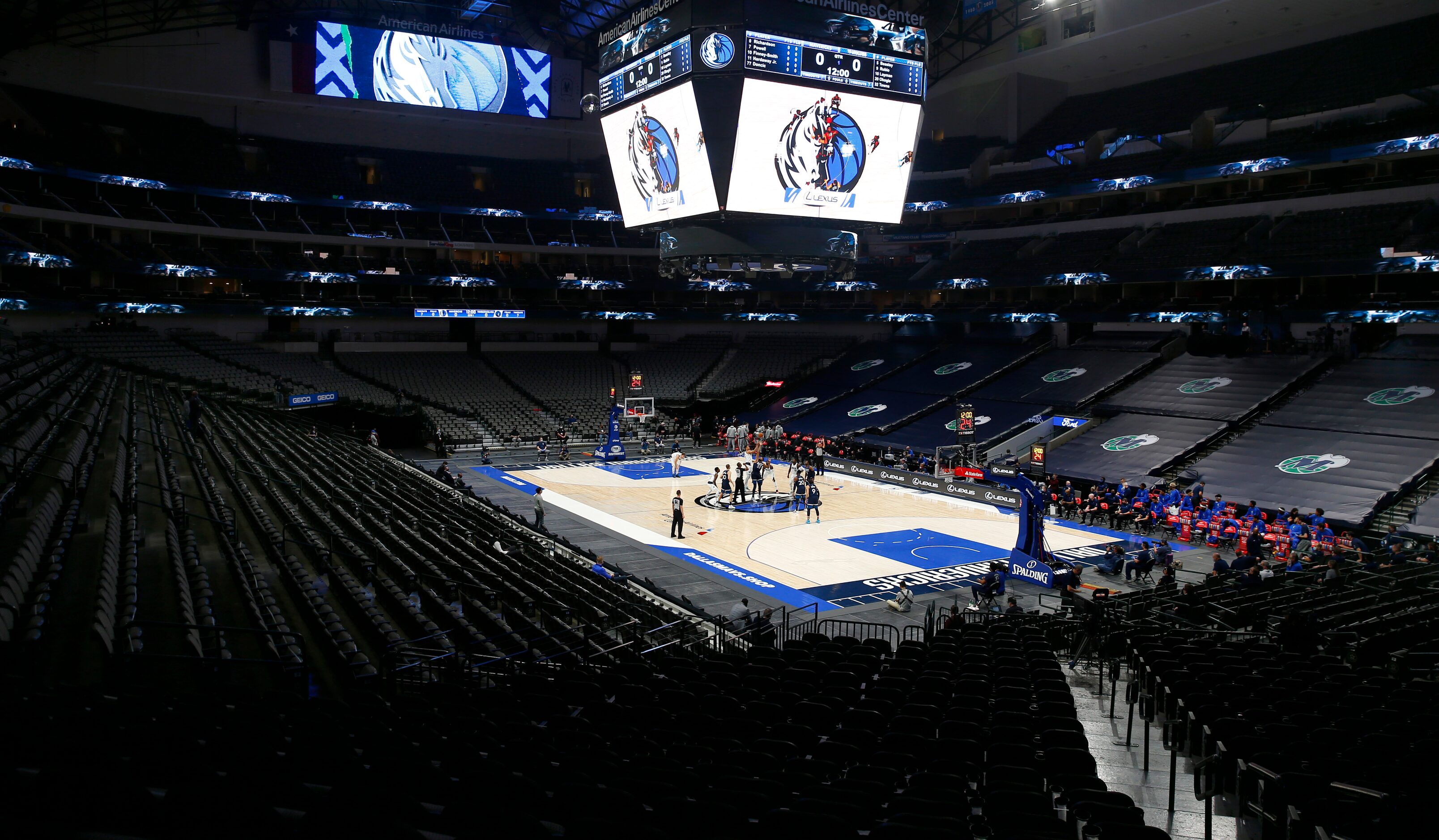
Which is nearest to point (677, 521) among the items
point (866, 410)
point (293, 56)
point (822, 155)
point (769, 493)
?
point (769, 493)

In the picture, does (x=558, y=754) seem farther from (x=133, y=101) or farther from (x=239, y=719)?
(x=133, y=101)

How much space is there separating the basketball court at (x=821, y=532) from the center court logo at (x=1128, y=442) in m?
6.38

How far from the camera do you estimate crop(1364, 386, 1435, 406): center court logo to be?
31109 millimetres

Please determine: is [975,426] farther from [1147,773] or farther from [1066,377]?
[1147,773]

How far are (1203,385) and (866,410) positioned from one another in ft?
50.8

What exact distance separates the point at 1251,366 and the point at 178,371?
44.5 metres

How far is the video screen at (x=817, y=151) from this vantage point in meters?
24.3

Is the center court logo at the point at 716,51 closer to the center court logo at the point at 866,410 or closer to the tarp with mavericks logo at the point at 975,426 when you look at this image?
the tarp with mavericks logo at the point at 975,426

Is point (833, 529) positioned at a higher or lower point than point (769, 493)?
lower

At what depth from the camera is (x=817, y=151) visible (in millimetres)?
25156

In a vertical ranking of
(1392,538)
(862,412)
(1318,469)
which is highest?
(862,412)

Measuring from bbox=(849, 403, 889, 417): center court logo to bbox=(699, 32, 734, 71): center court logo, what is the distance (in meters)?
25.3

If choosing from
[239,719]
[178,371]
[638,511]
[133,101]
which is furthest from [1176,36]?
[133,101]

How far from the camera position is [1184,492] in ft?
95.9
